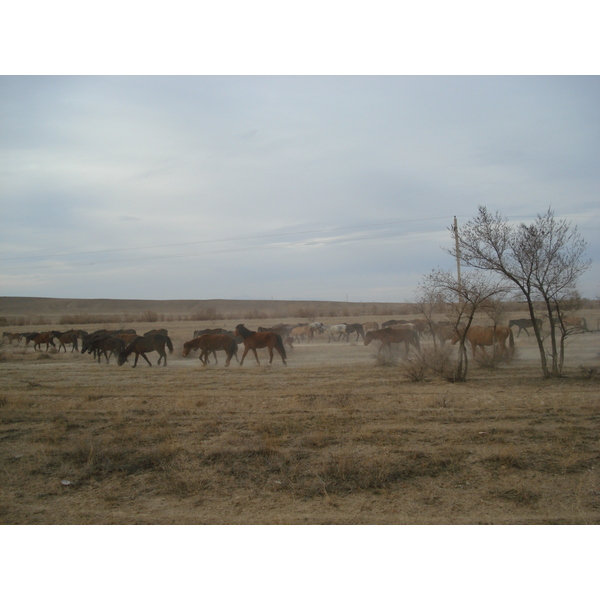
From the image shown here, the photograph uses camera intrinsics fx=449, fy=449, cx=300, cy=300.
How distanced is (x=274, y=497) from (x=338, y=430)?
107 inches

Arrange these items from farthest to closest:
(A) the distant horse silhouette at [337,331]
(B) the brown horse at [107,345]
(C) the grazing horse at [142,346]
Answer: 1. (A) the distant horse silhouette at [337,331]
2. (B) the brown horse at [107,345]
3. (C) the grazing horse at [142,346]

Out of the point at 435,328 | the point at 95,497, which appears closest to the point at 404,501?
the point at 95,497

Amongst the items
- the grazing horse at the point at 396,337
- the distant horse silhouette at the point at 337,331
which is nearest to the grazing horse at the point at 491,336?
the grazing horse at the point at 396,337

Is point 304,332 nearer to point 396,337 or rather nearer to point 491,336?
point 396,337

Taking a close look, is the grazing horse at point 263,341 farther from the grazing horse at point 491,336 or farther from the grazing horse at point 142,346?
the grazing horse at point 491,336

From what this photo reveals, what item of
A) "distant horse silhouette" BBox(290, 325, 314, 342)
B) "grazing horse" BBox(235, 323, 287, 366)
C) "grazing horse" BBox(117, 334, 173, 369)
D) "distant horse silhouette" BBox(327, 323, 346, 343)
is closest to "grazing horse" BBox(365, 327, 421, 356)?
"grazing horse" BBox(235, 323, 287, 366)

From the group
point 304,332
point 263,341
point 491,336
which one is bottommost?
point 304,332

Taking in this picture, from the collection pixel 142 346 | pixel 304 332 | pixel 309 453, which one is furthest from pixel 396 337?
pixel 304 332

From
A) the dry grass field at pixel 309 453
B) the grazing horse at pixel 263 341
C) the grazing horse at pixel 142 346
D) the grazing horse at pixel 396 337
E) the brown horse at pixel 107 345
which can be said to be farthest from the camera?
the brown horse at pixel 107 345

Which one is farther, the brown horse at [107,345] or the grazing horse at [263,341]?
the brown horse at [107,345]

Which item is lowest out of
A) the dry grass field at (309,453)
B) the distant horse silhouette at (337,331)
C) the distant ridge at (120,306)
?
the dry grass field at (309,453)

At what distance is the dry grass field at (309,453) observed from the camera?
597 cm

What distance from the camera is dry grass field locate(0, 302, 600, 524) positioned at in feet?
19.6

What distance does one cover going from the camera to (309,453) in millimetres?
7754
